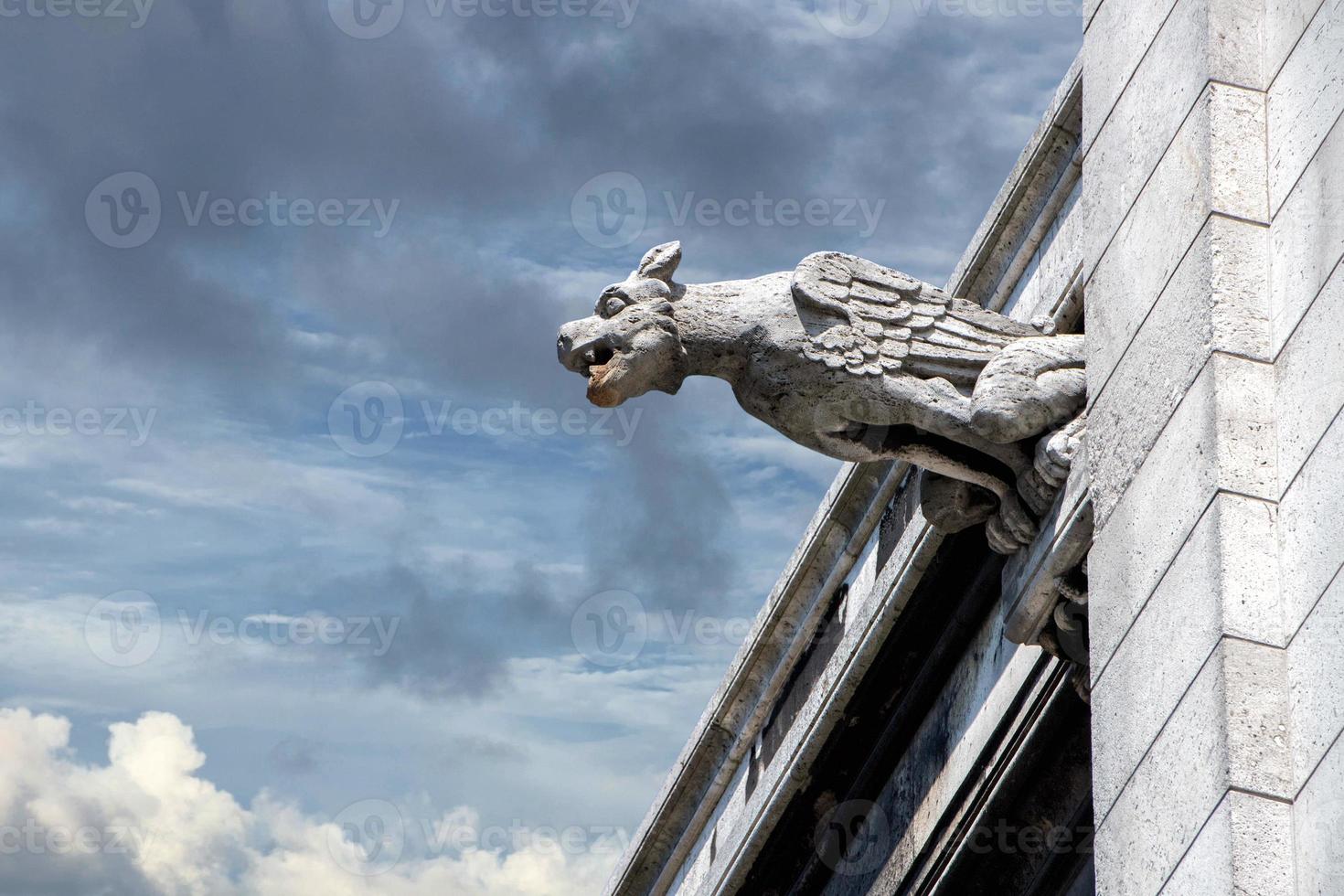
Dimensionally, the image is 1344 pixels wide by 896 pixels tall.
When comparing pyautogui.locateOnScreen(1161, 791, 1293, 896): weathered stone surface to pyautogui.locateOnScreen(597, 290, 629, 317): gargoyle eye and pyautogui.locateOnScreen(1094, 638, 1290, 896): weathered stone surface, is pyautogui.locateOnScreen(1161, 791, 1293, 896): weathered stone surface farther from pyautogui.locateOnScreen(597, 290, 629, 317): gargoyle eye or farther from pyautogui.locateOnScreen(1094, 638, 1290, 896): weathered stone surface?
pyautogui.locateOnScreen(597, 290, 629, 317): gargoyle eye

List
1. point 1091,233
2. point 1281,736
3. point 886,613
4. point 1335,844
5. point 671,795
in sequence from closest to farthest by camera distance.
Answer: point 1335,844 → point 1281,736 → point 1091,233 → point 886,613 → point 671,795

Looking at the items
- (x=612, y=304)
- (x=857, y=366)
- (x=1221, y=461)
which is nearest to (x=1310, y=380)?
(x=1221, y=461)

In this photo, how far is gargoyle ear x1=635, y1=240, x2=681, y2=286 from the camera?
665 centimetres

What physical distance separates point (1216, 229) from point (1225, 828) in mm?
1678

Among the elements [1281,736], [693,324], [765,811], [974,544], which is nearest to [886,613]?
[974,544]

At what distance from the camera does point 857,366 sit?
6488 millimetres

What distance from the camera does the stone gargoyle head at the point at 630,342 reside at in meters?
6.50

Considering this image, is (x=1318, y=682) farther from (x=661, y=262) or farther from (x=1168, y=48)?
(x=661, y=262)

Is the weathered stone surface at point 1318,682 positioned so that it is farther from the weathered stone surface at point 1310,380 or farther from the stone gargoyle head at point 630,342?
the stone gargoyle head at point 630,342

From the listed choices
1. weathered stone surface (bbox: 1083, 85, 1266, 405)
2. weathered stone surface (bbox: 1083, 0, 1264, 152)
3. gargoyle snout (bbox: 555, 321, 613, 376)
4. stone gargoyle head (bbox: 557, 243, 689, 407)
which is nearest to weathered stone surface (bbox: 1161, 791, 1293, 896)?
weathered stone surface (bbox: 1083, 85, 1266, 405)

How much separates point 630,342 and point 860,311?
2.53 feet

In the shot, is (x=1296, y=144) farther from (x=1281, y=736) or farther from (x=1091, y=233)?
(x=1281, y=736)

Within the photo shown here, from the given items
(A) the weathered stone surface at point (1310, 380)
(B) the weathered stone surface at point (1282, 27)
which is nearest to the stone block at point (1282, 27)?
(B) the weathered stone surface at point (1282, 27)

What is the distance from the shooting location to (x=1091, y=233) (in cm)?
639
